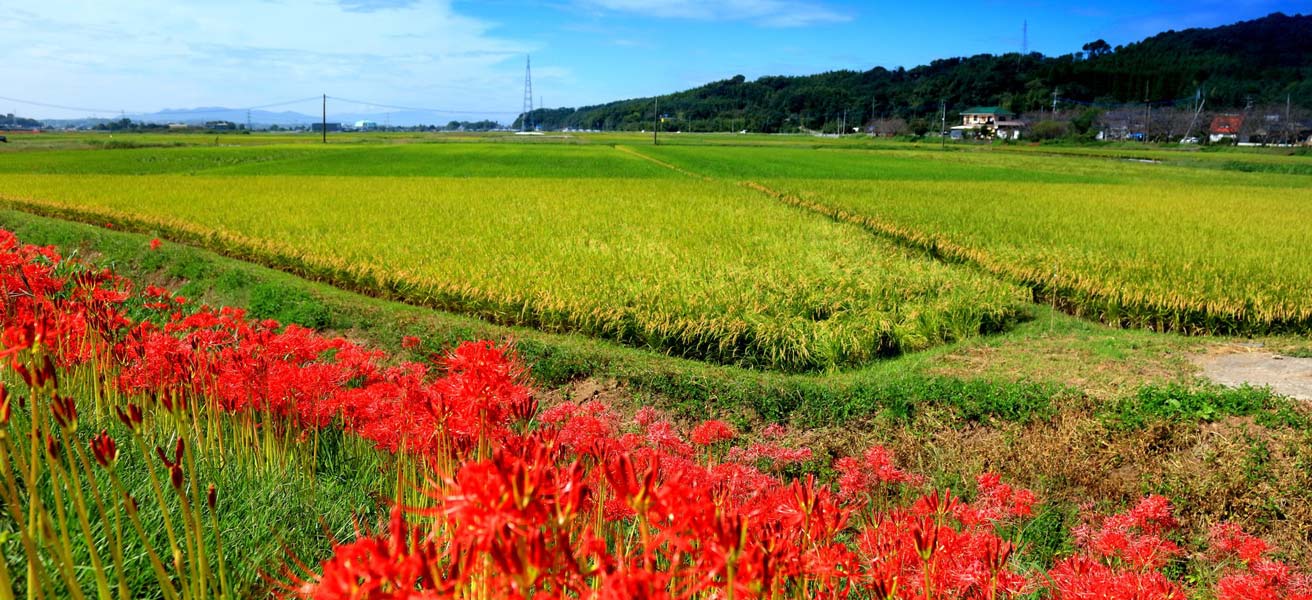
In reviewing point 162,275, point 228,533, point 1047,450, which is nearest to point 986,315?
point 1047,450

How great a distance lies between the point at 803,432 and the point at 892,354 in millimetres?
2915

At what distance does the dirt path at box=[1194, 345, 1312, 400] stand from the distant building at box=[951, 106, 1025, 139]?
273 ft

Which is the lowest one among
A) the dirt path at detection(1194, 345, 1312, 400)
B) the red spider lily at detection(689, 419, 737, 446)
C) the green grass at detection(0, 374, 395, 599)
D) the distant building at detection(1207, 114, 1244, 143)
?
the dirt path at detection(1194, 345, 1312, 400)

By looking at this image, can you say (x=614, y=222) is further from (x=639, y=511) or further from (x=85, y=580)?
(x=639, y=511)

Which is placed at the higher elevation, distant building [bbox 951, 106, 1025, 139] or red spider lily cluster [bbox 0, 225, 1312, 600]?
distant building [bbox 951, 106, 1025, 139]

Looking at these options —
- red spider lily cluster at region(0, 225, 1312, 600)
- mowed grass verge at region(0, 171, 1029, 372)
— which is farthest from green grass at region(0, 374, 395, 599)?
mowed grass verge at region(0, 171, 1029, 372)

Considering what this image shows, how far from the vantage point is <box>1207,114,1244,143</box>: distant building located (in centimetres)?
7438

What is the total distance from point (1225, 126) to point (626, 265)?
85962mm

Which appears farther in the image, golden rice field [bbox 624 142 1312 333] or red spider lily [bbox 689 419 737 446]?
golden rice field [bbox 624 142 1312 333]

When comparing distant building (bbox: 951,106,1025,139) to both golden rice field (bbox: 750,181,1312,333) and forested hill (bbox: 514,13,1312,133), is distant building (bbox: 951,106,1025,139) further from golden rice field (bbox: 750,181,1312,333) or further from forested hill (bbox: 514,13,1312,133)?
golden rice field (bbox: 750,181,1312,333)

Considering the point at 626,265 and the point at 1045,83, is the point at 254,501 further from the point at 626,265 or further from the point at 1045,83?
the point at 1045,83

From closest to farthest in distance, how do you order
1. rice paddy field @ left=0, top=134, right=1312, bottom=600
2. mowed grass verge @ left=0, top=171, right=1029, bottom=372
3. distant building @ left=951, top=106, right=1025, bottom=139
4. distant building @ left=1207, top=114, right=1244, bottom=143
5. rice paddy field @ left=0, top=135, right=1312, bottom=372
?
rice paddy field @ left=0, top=134, right=1312, bottom=600 → mowed grass verge @ left=0, top=171, right=1029, bottom=372 → rice paddy field @ left=0, top=135, right=1312, bottom=372 → distant building @ left=1207, top=114, right=1244, bottom=143 → distant building @ left=951, top=106, right=1025, bottom=139

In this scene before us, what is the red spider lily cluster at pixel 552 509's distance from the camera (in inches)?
40.4

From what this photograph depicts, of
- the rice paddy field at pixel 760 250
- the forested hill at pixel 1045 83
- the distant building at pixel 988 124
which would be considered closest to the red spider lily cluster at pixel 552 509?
the rice paddy field at pixel 760 250
